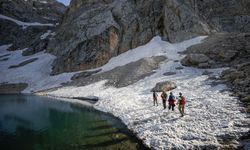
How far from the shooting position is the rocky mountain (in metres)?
97.6

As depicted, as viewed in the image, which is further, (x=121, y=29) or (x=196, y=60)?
(x=121, y=29)

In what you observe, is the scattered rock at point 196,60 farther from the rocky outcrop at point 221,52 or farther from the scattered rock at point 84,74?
the scattered rock at point 84,74

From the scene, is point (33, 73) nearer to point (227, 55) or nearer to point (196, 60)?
point (196, 60)

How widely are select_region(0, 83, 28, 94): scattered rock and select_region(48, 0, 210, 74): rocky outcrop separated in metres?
8.33

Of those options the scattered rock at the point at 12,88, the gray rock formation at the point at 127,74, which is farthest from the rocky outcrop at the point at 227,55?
the scattered rock at the point at 12,88

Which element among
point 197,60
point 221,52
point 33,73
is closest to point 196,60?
point 197,60

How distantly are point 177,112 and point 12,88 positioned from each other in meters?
49.1

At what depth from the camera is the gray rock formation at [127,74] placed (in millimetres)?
44781

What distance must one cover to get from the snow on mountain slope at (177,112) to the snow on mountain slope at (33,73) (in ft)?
48.5

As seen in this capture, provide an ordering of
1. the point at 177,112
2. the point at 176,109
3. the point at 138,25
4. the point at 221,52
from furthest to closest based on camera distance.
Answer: the point at 138,25 < the point at 221,52 < the point at 176,109 < the point at 177,112

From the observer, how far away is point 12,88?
6356cm

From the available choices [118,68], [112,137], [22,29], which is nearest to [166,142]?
[112,137]

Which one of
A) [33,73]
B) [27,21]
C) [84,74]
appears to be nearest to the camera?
[84,74]

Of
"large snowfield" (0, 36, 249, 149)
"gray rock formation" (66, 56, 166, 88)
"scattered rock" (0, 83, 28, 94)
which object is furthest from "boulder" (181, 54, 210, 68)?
"scattered rock" (0, 83, 28, 94)
